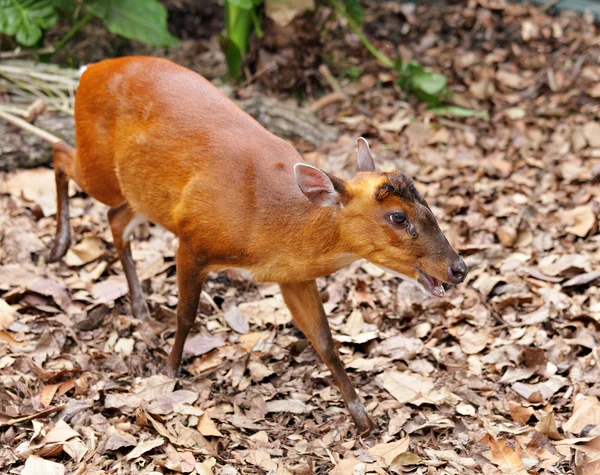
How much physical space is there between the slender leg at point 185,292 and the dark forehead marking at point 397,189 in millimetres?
1155

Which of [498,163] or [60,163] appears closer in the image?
[60,163]

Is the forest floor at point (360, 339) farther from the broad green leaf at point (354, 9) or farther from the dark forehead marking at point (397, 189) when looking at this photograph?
the dark forehead marking at point (397, 189)

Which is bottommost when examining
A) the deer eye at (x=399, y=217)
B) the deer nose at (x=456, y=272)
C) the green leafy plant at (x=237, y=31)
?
the green leafy plant at (x=237, y=31)

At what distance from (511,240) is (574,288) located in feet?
2.29

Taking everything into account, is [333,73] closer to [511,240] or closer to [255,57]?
[255,57]

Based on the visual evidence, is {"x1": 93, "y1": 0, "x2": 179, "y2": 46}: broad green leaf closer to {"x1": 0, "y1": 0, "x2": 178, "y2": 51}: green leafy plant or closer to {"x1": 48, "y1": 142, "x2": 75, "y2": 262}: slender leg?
{"x1": 0, "y1": 0, "x2": 178, "y2": 51}: green leafy plant

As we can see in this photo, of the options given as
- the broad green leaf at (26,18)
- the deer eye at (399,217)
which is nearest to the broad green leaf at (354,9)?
the broad green leaf at (26,18)

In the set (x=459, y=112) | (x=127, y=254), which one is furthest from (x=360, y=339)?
(x=459, y=112)

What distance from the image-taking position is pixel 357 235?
4.18m

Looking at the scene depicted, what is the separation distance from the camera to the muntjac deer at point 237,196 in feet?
13.5

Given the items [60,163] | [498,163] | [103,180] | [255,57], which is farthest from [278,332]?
[255,57]

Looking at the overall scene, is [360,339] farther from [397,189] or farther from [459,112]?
[459,112]

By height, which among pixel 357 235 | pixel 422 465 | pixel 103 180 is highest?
pixel 357 235

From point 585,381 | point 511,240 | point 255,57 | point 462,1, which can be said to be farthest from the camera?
point 462,1
